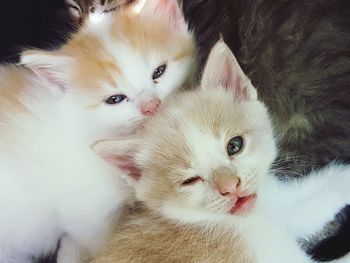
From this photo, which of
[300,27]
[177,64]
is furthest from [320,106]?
[177,64]

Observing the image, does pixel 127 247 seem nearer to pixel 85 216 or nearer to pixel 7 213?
pixel 85 216

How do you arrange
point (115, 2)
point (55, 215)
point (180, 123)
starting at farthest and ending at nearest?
point (115, 2)
point (55, 215)
point (180, 123)

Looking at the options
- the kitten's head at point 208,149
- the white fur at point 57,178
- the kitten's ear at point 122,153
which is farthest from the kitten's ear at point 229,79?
the white fur at point 57,178

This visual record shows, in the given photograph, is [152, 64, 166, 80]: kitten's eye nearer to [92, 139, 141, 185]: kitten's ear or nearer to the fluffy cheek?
[92, 139, 141, 185]: kitten's ear

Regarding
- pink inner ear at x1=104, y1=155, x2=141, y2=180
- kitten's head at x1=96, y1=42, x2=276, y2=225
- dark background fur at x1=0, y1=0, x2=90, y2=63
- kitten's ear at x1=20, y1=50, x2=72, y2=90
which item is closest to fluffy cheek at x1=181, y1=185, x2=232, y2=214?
kitten's head at x1=96, y1=42, x2=276, y2=225

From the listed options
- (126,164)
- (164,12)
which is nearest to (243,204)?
(126,164)

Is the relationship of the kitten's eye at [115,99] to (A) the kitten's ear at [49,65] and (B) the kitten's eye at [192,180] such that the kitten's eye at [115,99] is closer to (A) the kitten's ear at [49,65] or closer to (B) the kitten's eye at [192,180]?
(A) the kitten's ear at [49,65]

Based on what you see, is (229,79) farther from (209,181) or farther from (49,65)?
(49,65)
